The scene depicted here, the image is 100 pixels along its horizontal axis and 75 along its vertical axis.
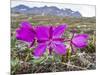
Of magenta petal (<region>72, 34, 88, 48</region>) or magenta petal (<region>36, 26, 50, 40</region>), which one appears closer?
magenta petal (<region>36, 26, 50, 40</region>)

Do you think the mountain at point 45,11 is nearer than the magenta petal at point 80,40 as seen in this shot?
Yes

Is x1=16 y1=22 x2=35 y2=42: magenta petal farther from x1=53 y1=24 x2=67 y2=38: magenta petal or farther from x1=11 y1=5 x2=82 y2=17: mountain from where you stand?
x1=53 y1=24 x2=67 y2=38: magenta petal

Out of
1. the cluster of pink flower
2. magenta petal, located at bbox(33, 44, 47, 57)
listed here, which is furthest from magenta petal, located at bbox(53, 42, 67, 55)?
magenta petal, located at bbox(33, 44, 47, 57)

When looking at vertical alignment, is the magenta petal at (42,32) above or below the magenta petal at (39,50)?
above

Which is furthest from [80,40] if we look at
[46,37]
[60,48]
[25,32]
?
[25,32]

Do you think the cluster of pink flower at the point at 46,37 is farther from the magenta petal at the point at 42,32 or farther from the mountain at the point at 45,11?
the mountain at the point at 45,11

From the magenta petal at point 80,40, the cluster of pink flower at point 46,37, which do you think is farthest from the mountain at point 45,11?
the magenta petal at point 80,40
